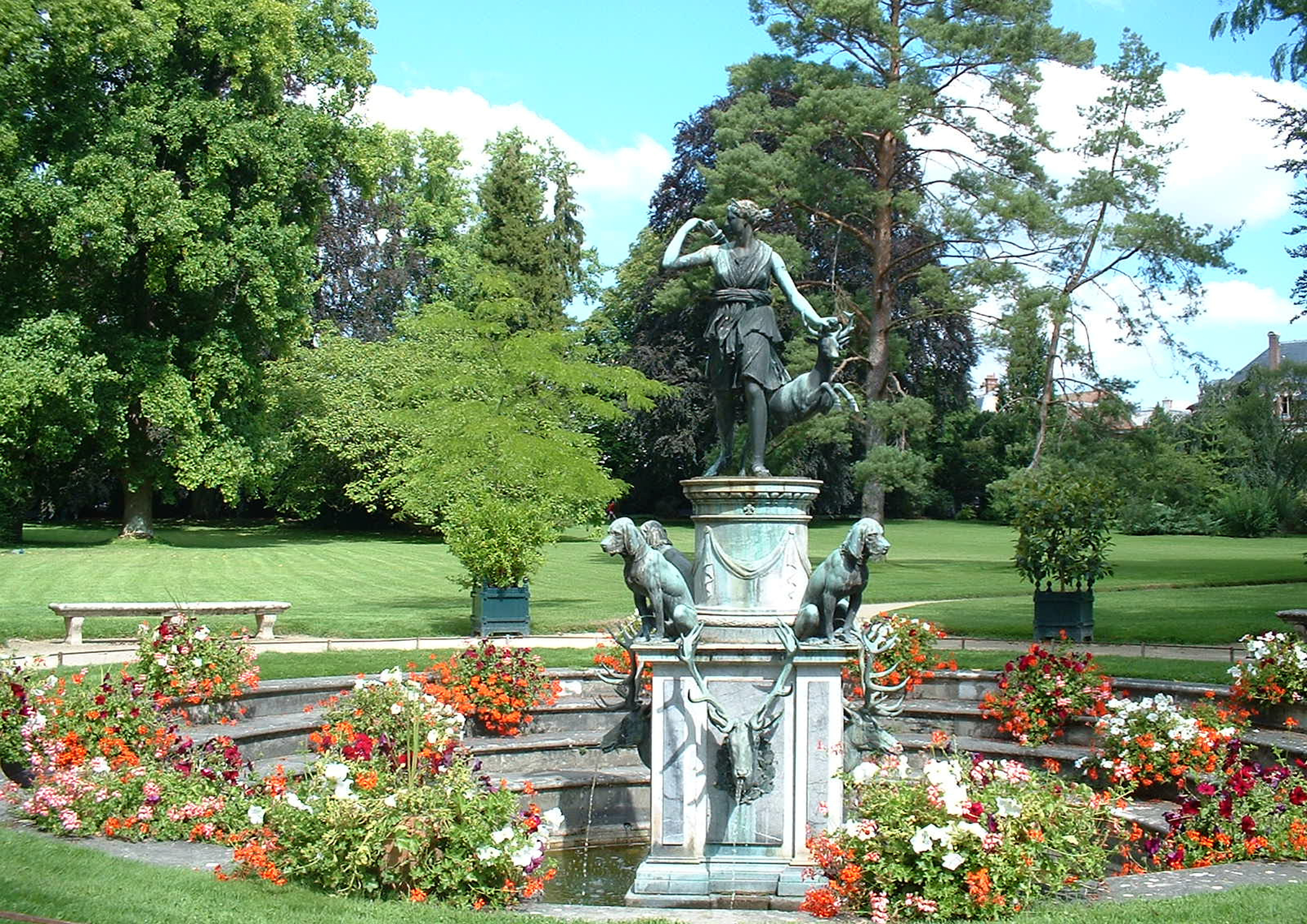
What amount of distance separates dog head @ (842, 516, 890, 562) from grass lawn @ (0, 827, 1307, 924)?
94.4 inches

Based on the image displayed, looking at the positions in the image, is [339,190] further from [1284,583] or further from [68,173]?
[1284,583]

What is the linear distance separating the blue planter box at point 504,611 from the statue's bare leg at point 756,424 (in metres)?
7.96

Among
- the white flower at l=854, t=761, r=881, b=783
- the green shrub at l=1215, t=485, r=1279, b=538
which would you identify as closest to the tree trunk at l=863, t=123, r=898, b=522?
the white flower at l=854, t=761, r=881, b=783

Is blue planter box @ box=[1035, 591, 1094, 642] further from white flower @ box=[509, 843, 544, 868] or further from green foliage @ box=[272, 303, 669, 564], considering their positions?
white flower @ box=[509, 843, 544, 868]

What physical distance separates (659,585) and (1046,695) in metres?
4.42

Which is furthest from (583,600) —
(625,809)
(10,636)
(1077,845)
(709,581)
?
(1077,845)

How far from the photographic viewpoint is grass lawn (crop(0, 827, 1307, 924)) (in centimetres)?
551

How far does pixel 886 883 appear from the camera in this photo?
5.99m

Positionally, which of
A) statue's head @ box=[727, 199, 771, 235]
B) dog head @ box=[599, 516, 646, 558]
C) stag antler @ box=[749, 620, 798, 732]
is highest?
statue's head @ box=[727, 199, 771, 235]

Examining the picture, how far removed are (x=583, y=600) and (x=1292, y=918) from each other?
55.9 feet

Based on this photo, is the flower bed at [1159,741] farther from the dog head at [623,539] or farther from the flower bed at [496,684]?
the flower bed at [496,684]

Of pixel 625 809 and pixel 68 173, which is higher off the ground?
pixel 68 173

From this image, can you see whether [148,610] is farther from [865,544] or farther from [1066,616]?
[1066,616]

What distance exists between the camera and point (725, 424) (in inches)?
363
